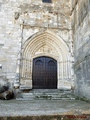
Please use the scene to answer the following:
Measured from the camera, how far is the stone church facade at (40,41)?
20.7 ft

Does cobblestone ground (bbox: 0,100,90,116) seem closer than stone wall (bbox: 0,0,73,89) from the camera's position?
Yes

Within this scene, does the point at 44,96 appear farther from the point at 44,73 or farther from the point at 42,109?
the point at 42,109

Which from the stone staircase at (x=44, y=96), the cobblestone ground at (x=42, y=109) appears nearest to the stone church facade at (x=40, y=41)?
the stone staircase at (x=44, y=96)

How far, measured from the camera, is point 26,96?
572 centimetres

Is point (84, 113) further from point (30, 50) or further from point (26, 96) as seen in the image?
point (30, 50)

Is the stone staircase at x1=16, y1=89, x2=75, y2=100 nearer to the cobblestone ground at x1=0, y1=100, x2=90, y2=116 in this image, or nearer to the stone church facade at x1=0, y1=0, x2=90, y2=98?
the stone church facade at x1=0, y1=0, x2=90, y2=98

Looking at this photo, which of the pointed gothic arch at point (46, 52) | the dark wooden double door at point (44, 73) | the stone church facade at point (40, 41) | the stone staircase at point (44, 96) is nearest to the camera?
the stone staircase at point (44, 96)

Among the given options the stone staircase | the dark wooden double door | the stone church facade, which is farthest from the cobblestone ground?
the dark wooden double door

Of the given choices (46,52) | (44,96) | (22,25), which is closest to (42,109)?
(44,96)

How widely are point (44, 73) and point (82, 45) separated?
2.32m

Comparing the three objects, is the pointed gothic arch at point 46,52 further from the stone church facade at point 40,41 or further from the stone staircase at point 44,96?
the stone staircase at point 44,96

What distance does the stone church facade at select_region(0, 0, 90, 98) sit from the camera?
631 centimetres

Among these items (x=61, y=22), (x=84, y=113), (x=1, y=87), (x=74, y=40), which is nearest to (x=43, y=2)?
(x=61, y=22)

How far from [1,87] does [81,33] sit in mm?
3678
